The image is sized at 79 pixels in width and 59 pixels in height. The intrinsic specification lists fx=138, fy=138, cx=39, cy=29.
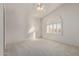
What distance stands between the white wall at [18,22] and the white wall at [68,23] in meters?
0.18

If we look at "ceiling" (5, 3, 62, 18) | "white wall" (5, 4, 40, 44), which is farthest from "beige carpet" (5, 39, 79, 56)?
"ceiling" (5, 3, 62, 18)

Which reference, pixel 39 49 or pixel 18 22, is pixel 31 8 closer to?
pixel 18 22

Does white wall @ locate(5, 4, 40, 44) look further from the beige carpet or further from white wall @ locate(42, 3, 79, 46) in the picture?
white wall @ locate(42, 3, 79, 46)

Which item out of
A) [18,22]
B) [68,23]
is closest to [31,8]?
[18,22]

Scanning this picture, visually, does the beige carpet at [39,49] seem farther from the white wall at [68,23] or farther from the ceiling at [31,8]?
the ceiling at [31,8]

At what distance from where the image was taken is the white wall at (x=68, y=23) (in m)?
1.71

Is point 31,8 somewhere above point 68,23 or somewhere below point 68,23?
above

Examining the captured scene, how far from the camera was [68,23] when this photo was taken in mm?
1715

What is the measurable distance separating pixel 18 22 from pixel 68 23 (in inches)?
24.6

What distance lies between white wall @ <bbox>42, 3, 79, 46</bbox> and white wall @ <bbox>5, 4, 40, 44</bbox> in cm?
18

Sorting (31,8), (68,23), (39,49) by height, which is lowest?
(39,49)

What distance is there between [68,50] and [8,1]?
3.14ft

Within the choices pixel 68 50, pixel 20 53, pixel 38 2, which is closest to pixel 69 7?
pixel 38 2

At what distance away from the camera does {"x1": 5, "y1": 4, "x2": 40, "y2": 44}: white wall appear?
5.64ft
